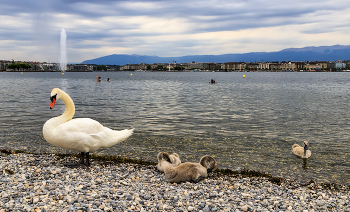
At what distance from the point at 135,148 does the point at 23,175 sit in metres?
5.19

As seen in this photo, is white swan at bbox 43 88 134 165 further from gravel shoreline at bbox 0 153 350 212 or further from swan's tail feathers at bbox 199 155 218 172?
swan's tail feathers at bbox 199 155 218 172

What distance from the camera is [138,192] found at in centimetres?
693

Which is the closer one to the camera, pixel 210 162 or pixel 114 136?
pixel 210 162

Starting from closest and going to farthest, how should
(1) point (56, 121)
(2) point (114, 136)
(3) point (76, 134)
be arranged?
1. (3) point (76, 134)
2. (1) point (56, 121)
3. (2) point (114, 136)

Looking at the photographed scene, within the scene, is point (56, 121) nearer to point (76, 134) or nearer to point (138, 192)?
point (76, 134)

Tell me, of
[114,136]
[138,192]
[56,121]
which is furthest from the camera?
[114,136]

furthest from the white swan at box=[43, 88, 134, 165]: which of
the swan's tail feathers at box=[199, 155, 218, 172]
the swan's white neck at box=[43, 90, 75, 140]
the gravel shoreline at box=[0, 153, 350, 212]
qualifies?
the swan's tail feathers at box=[199, 155, 218, 172]

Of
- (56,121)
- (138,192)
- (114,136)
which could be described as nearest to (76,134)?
(56,121)

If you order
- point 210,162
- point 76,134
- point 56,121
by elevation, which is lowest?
point 210,162

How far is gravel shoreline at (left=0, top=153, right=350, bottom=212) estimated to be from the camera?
20.0 ft

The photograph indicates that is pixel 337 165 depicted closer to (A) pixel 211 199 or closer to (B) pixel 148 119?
(A) pixel 211 199

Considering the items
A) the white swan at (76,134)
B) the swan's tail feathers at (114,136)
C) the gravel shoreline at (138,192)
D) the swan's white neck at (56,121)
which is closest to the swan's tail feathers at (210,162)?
the gravel shoreline at (138,192)

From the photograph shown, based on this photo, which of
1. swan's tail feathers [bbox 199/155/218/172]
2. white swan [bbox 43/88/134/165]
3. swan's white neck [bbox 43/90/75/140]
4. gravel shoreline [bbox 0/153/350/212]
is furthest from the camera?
swan's tail feathers [bbox 199/155/218/172]

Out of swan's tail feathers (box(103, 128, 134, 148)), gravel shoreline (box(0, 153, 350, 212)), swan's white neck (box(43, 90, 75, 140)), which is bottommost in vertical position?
gravel shoreline (box(0, 153, 350, 212))
